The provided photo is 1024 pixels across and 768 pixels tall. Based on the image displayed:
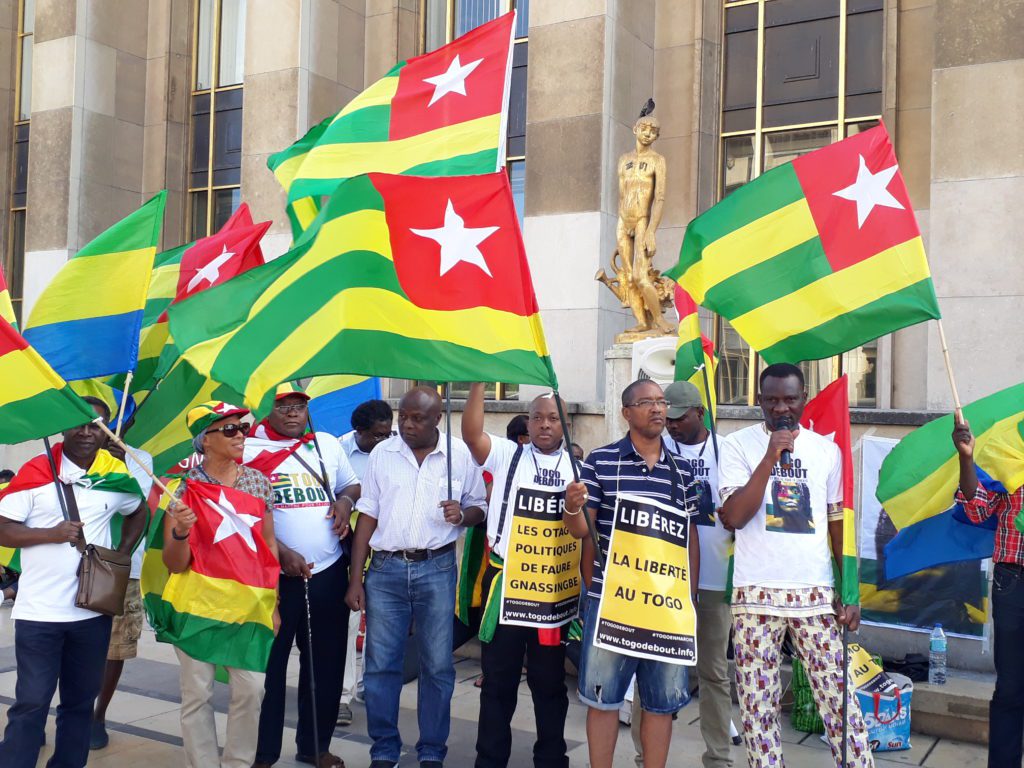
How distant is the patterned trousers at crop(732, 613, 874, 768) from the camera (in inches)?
172

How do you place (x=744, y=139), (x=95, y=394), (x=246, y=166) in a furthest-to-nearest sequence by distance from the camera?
(x=246, y=166) → (x=744, y=139) → (x=95, y=394)

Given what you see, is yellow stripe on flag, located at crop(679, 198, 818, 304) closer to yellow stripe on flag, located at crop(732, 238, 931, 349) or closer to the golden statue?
yellow stripe on flag, located at crop(732, 238, 931, 349)

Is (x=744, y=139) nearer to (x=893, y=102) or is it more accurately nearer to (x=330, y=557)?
(x=893, y=102)

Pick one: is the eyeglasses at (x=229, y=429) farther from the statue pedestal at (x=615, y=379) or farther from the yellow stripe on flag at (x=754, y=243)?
the statue pedestal at (x=615, y=379)

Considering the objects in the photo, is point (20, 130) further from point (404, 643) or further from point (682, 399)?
point (682, 399)

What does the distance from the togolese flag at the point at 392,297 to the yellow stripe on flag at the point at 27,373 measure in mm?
623

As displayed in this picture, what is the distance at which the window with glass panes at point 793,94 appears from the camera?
443 inches

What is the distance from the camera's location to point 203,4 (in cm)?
1642

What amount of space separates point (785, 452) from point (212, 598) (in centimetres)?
280

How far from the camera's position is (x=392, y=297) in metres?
4.91

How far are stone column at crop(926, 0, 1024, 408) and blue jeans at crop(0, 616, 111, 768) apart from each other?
705 cm

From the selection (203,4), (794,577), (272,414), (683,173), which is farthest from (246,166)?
(794,577)

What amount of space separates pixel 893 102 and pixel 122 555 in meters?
9.57

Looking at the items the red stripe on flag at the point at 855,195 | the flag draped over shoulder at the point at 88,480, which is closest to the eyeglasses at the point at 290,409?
the flag draped over shoulder at the point at 88,480
